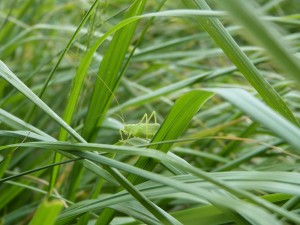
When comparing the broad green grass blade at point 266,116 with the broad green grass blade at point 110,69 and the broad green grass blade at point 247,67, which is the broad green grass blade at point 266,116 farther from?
the broad green grass blade at point 110,69

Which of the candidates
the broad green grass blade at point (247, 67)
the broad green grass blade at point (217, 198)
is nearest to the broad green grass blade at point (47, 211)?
the broad green grass blade at point (217, 198)

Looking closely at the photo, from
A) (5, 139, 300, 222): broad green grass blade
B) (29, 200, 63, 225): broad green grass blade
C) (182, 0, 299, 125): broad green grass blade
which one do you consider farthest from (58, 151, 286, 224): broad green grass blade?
(182, 0, 299, 125): broad green grass blade

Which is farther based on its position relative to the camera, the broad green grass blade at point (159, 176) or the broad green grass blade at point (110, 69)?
the broad green grass blade at point (110, 69)

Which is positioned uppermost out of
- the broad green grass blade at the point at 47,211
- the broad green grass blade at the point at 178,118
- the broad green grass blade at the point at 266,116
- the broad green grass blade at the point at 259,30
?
the broad green grass blade at the point at 178,118

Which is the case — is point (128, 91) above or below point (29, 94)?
above

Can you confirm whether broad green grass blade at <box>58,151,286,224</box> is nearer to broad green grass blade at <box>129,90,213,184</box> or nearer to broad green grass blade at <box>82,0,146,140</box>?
broad green grass blade at <box>129,90,213,184</box>

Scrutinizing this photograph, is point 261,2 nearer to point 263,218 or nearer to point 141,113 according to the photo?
point 141,113

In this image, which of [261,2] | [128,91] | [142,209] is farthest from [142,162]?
[261,2]

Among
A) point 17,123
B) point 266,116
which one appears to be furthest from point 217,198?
point 17,123
